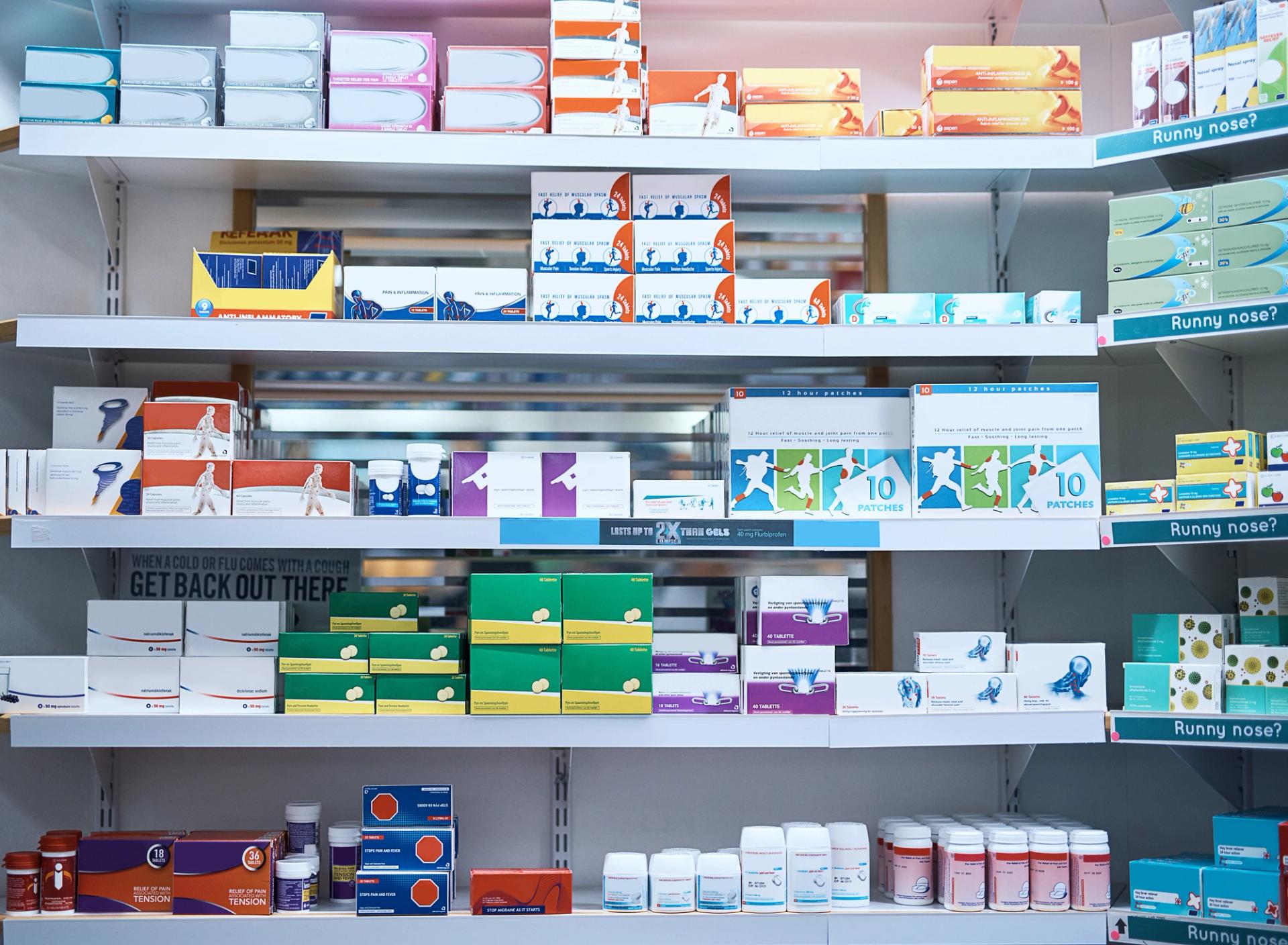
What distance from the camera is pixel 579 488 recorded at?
290 cm

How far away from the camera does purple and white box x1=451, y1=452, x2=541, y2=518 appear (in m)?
2.89

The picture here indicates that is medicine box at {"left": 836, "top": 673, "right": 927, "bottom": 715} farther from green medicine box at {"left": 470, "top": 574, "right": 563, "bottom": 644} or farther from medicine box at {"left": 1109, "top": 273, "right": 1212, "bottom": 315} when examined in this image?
medicine box at {"left": 1109, "top": 273, "right": 1212, "bottom": 315}

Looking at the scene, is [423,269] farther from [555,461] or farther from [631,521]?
[631,521]

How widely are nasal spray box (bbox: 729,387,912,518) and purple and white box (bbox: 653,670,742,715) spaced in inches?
16.9

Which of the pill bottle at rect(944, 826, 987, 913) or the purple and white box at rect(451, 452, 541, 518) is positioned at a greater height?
the purple and white box at rect(451, 452, 541, 518)

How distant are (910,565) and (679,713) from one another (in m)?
0.97

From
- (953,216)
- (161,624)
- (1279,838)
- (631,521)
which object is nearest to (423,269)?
(631,521)

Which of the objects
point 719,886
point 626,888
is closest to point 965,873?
point 719,886

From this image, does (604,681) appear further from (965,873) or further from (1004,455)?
(1004,455)

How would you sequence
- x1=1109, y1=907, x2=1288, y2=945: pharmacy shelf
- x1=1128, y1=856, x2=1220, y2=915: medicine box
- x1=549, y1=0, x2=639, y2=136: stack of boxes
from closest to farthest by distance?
x1=1109, y1=907, x2=1288, y2=945: pharmacy shelf
x1=1128, y1=856, x2=1220, y2=915: medicine box
x1=549, y1=0, x2=639, y2=136: stack of boxes

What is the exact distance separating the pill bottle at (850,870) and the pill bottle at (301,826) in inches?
52.8

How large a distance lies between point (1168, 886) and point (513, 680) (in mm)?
1696

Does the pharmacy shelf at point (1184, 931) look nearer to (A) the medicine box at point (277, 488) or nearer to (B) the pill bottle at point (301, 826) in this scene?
(B) the pill bottle at point (301, 826)

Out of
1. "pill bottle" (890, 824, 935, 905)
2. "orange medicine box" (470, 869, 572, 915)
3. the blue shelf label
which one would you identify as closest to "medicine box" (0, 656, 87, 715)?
"orange medicine box" (470, 869, 572, 915)
